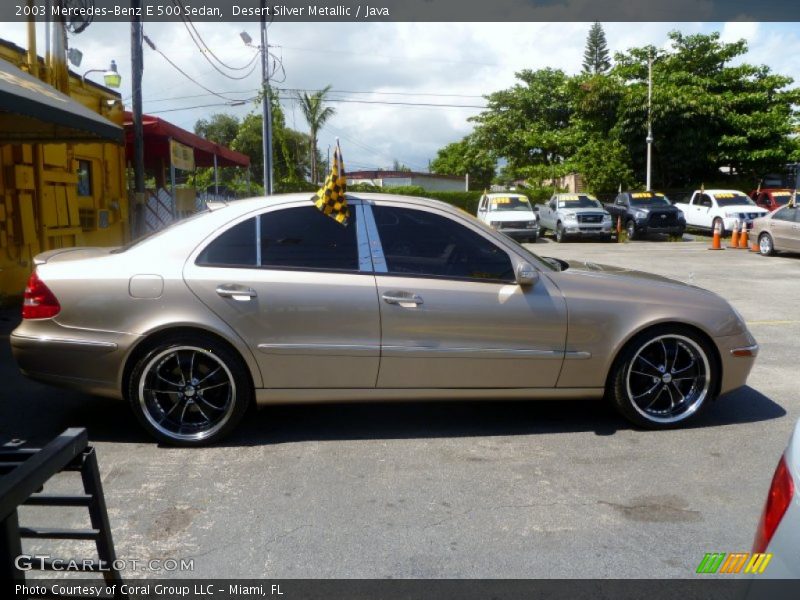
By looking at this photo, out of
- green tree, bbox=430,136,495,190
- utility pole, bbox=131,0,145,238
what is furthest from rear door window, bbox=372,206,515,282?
green tree, bbox=430,136,495,190

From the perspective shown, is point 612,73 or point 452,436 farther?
point 612,73

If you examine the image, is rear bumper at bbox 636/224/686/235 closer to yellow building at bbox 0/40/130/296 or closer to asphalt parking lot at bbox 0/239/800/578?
yellow building at bbox 0/40/130/296

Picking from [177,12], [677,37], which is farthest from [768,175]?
[177,12]

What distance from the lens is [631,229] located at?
26281 millimetres

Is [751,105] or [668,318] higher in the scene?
[751,105]

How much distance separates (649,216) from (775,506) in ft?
81.5

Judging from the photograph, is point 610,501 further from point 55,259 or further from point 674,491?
point 55,259

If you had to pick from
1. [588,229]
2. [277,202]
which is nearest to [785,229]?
[588,229]

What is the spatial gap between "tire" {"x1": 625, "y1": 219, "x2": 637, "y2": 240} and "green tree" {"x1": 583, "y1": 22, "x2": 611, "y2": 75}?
153 feet

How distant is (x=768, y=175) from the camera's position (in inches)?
1380

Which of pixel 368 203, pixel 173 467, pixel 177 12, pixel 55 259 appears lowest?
pixel 173 467

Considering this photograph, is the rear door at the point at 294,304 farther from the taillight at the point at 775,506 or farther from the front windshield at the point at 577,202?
the front windshield at the point at 577,202

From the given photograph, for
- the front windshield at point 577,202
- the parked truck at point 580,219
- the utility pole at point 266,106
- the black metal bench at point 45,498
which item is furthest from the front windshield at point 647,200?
the black metal bench at point 45,498

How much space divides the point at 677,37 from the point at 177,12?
28.3m
